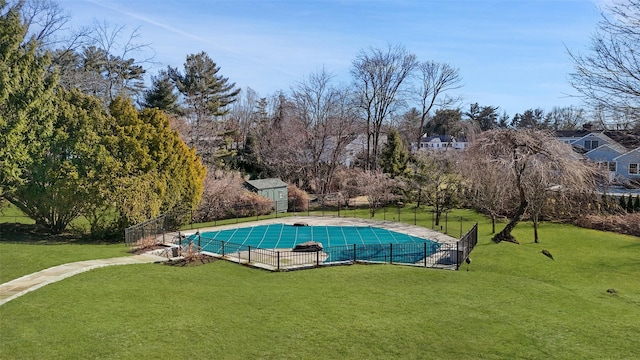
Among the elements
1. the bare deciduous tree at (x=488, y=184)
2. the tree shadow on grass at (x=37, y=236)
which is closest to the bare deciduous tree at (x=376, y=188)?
the bare deciduous tree at (x=488, y=184)

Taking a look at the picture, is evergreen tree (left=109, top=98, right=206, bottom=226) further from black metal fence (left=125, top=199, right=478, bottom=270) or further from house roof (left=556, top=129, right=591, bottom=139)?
house roof (left=556, top=129, right=591, bottom=139)

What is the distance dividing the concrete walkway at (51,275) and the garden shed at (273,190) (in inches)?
671

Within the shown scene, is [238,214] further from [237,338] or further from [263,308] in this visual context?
[237,338]

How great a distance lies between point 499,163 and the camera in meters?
19.1

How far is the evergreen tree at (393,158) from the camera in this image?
38.0m

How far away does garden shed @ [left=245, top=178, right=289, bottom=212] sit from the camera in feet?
107

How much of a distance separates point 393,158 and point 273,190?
1209 centimetres

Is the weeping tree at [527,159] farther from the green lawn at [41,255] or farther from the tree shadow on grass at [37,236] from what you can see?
the tree shadow on grass at [37,236]

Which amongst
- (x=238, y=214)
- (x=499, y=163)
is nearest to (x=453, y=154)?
(x=499, y=163)

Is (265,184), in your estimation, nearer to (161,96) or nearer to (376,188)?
(376,188)

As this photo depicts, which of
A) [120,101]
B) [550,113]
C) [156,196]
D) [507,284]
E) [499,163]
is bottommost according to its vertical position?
[507,284]

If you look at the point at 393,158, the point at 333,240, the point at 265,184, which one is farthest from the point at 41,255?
the point at 393,158

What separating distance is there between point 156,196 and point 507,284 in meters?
16.4

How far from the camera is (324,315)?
378 inches
